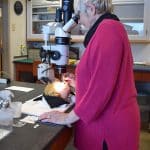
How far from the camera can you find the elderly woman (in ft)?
3.57

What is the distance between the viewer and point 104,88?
1094 millimetres

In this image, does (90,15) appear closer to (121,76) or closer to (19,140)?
(121,76)

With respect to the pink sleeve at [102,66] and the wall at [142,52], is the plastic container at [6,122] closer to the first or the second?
the pink sleeve at [102,66]

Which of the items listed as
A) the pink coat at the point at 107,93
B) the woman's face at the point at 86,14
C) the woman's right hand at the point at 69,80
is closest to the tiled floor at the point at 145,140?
the woman's right hand at the point at 69,80

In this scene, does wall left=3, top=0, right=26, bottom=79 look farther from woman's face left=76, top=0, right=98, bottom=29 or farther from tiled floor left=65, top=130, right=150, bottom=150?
woman's face left=76, top=0, right=98, bottom=29

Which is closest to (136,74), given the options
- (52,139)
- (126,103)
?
(126,103)

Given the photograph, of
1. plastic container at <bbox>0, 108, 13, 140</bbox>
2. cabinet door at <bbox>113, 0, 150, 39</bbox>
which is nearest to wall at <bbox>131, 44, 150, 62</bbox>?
cabinet door at <bbox>113, 0, 150, 39</bbox>

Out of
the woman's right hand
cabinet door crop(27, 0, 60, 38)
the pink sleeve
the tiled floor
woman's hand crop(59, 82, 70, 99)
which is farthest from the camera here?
cabinet door crop(27, 0, 60, 38)

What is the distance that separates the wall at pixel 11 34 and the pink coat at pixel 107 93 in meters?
3.06

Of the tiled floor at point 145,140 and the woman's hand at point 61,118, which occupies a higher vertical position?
the woman's hand at point 61,118

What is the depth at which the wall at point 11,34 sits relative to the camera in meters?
3.97

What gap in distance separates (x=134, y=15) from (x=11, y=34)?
2.02 meters

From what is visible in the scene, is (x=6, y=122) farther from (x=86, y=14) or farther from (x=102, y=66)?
(x=86, y=14)

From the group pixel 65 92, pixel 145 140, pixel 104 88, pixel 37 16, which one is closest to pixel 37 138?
pixel 104 88
